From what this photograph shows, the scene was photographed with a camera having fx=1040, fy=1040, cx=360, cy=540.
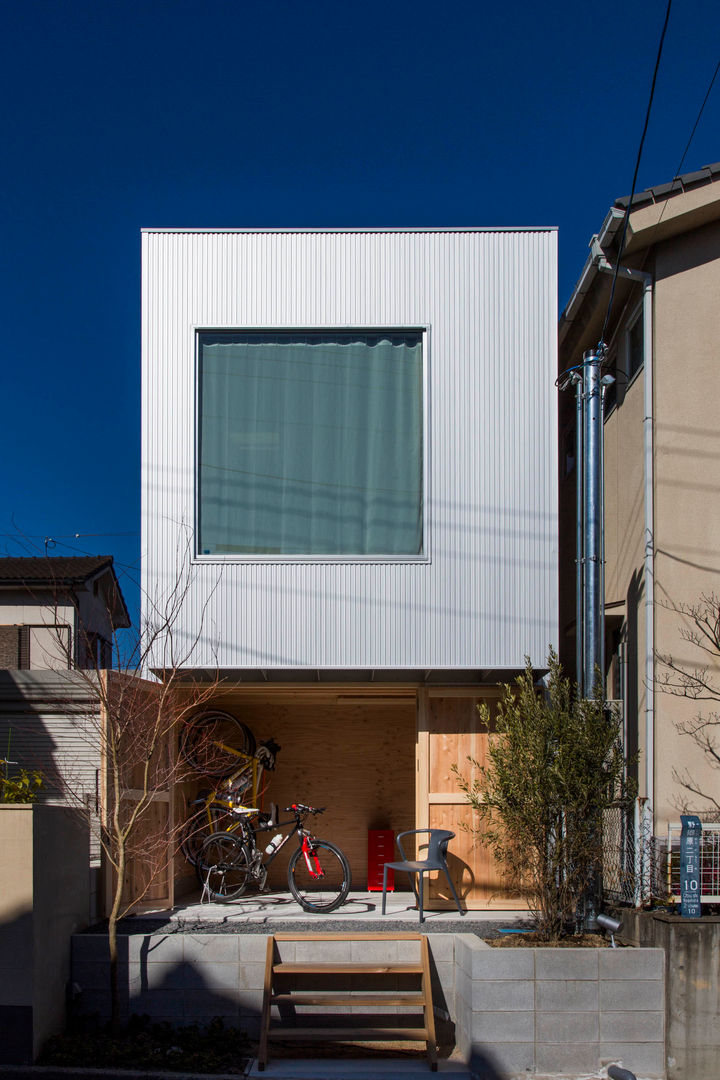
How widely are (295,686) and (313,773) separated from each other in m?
2.35

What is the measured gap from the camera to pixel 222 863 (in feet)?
33.9

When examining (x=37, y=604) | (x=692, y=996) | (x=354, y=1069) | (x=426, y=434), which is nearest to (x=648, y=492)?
(x=426, y=434)

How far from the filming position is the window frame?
9.95 m

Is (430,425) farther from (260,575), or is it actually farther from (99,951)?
(99,951)

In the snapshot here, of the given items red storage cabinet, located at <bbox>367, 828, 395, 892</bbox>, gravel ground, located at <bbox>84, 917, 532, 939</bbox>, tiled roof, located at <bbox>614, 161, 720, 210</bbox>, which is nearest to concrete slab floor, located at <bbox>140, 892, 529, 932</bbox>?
gravel ground, located at <bbox>84, 917, 532, 939</bbox>

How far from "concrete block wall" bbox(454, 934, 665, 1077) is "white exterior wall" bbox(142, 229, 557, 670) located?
2962 millimetres

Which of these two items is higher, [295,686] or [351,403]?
[351,403]

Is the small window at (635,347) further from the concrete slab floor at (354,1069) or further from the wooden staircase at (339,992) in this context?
the concrete slab floor at (354,1069)

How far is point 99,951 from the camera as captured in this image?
27.6 ft

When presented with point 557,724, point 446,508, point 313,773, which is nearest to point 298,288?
point 446,508

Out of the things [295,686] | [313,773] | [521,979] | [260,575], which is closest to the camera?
[521,979]

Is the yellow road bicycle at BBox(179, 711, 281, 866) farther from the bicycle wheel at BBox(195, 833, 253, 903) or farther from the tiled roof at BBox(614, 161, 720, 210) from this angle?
the tiled roof at BBox(614, 161, 720, 210)

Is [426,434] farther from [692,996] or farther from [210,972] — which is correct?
[692,996]

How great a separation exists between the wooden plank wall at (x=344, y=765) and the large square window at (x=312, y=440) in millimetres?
3079
